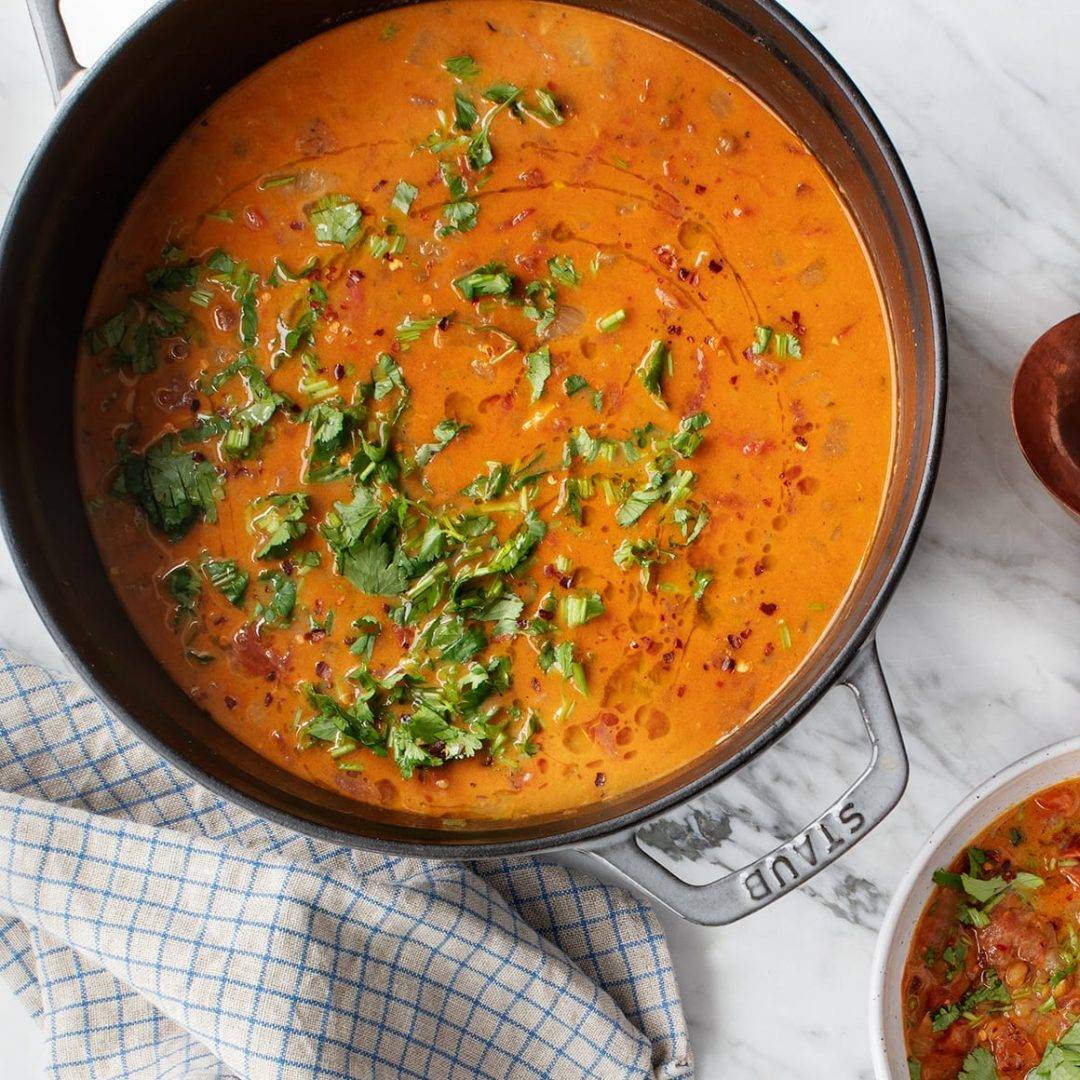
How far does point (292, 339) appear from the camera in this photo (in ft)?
7.34

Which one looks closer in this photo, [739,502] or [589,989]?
[739,502]

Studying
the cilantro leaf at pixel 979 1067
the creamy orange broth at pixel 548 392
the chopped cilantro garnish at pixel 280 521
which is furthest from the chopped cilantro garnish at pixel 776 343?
the cilantro leaf at pixel 979 1067

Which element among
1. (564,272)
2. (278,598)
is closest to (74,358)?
(278,598)

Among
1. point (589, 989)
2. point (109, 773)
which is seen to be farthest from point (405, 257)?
Answer: point (589, 989)

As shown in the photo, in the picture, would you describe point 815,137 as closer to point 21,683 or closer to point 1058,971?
point 1058,971

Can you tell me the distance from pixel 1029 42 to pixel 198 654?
2.03 meters

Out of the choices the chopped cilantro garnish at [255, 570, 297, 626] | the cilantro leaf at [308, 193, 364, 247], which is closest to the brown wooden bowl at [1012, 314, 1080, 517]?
the cilantro leaf at [308, 193, 364, 247]

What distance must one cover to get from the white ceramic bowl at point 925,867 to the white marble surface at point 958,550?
0.54 ft

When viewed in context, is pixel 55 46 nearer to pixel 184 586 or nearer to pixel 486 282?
pixel 486 282

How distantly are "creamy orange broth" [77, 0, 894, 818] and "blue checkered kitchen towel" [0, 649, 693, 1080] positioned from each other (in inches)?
10.2

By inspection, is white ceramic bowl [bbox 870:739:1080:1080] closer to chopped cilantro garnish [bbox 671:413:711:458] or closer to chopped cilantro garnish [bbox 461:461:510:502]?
chopped cilantro garnish [bbox 671:413:711:458]

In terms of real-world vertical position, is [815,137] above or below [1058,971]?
above

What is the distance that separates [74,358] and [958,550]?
1818 millimetres

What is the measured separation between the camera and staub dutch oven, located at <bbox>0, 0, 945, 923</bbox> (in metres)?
2.01
